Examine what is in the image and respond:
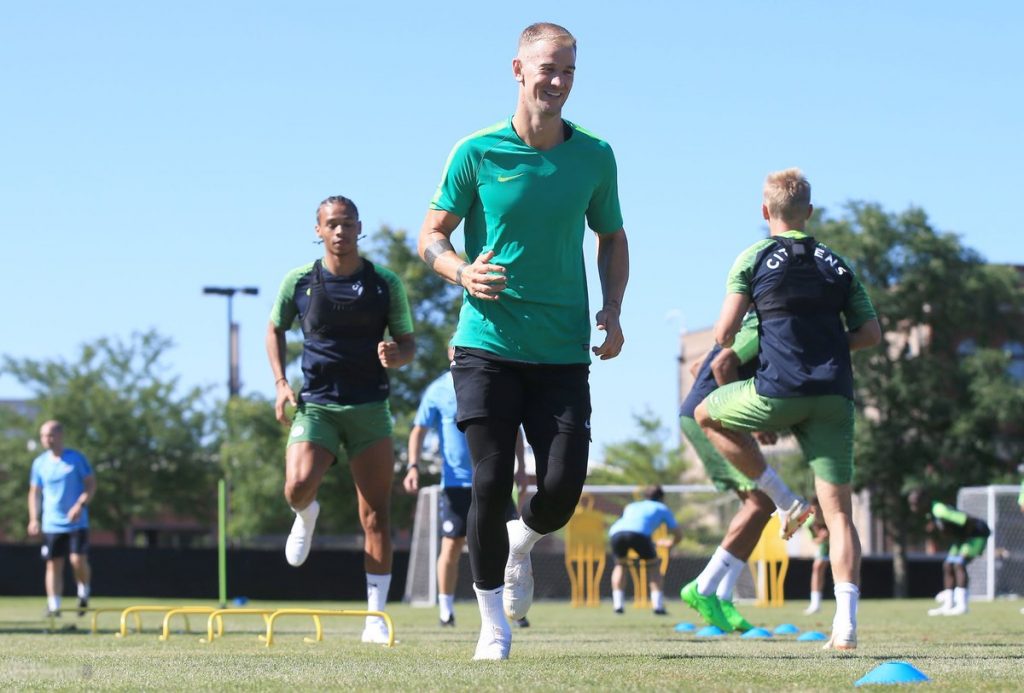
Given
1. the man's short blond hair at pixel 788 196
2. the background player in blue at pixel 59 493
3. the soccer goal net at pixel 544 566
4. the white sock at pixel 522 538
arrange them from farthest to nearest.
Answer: the soccer goal net at pixel 544 566 < the background player in blue at pixel 59 493 < the man's short blond hair at pixel 788 196 < the white sock at pixel 522 538

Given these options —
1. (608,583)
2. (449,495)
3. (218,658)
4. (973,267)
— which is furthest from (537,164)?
(973,267)

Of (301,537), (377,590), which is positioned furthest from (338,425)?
(377,590)

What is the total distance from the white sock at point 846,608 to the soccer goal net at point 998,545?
72.8 ft

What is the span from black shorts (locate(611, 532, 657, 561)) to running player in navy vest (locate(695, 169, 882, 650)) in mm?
12139

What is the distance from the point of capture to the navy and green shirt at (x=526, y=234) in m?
6.15

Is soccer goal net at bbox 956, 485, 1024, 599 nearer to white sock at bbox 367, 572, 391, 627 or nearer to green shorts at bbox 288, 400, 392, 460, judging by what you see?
white sock at bbox 367, 572, 391, 627

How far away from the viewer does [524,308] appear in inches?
243

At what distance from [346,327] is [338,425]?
58cm

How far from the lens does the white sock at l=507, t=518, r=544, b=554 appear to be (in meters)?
6.45

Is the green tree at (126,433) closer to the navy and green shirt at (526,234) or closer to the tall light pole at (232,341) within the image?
the tall light pole at (232,341)

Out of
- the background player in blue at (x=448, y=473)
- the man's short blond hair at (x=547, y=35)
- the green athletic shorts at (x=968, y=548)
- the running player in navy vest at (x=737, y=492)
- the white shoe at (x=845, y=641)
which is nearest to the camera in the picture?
the man's short blond hair at (x=547, y=35)

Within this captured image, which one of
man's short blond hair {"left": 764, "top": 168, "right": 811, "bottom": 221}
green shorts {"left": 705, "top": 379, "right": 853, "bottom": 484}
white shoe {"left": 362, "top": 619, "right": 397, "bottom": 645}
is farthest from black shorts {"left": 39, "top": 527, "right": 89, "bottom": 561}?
man's short blond hair {"left": 764, "top": 168, "right": 811, "bottom": 221}

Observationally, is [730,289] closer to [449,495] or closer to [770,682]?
[770,682]

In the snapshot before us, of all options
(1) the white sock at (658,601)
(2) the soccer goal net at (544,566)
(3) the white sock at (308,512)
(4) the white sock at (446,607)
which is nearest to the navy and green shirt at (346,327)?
(3) the white sock at (308,512)
